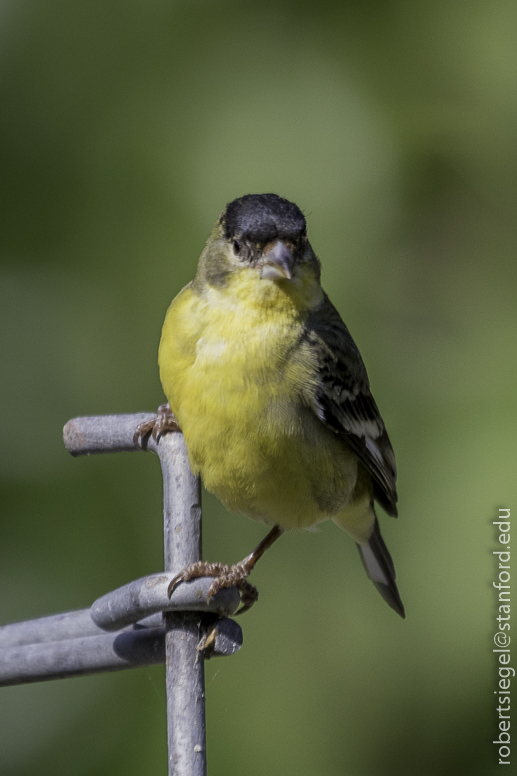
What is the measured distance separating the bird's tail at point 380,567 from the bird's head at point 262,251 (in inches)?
44.6

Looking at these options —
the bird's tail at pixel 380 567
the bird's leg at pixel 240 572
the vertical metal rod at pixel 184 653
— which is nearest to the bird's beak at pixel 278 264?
the vertical metal rod at pixel 184 653

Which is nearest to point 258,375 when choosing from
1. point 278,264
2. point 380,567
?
point 278,264

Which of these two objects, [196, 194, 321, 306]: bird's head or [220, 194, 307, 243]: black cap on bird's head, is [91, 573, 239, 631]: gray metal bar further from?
[220, 194, 307, 243]: black cap on bird's head

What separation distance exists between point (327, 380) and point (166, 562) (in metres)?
0.94

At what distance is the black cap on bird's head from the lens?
2.54 metres

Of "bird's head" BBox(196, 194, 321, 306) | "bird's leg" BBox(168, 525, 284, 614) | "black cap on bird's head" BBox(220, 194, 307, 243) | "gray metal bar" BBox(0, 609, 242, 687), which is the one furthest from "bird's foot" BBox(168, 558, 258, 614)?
"black cap on bird's head" BBox(220, 194, 307, 243)

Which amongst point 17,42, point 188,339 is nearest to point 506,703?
point 188,339

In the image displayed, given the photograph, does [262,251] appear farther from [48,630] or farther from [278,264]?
[48,630]

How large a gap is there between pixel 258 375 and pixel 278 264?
0.97ft

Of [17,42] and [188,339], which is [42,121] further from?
[188,339]

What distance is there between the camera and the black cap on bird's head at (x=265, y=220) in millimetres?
2537

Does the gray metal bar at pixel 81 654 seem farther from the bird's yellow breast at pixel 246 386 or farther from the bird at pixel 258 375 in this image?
the bird's yellow breast at pixel 246 386

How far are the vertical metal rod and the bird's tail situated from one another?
1299mm

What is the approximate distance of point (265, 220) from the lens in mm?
2557
